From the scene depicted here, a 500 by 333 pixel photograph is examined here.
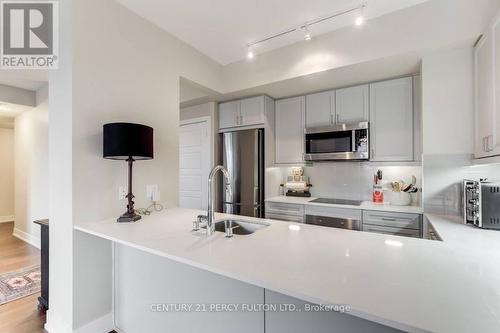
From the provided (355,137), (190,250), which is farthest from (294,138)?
(190,250)

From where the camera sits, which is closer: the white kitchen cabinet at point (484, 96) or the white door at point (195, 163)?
the white kitchen cabinet at point (484, 96)

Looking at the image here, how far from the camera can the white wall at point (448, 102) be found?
76.8 inches

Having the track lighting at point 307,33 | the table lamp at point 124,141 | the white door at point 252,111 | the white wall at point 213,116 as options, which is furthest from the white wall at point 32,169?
the track lighting at point 307,33

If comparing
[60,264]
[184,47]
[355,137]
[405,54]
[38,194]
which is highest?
[184,47]

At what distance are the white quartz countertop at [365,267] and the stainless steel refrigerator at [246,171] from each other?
1.57m

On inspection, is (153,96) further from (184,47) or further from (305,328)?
(305,328)

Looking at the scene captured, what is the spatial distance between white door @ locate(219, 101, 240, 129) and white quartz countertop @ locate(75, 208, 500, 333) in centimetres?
212

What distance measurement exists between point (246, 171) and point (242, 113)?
86cm

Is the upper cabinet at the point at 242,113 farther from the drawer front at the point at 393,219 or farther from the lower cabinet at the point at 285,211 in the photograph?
the drawer front at the point at 393,219

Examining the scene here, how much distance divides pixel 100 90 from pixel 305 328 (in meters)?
2.10

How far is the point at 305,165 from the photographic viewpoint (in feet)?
10.3

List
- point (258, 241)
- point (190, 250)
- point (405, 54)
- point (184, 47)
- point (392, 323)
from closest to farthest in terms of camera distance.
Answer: point (392, 323) → point (190, 250) → point (258, 241) → point (405, 54) → point (184, 47)

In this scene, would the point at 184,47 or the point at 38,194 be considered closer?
the point at 184,47

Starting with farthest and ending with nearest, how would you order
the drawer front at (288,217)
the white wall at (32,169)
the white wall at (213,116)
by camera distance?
the white wall at (32,169) → the white wall at (213,116) → the drawer front at (288,217)
